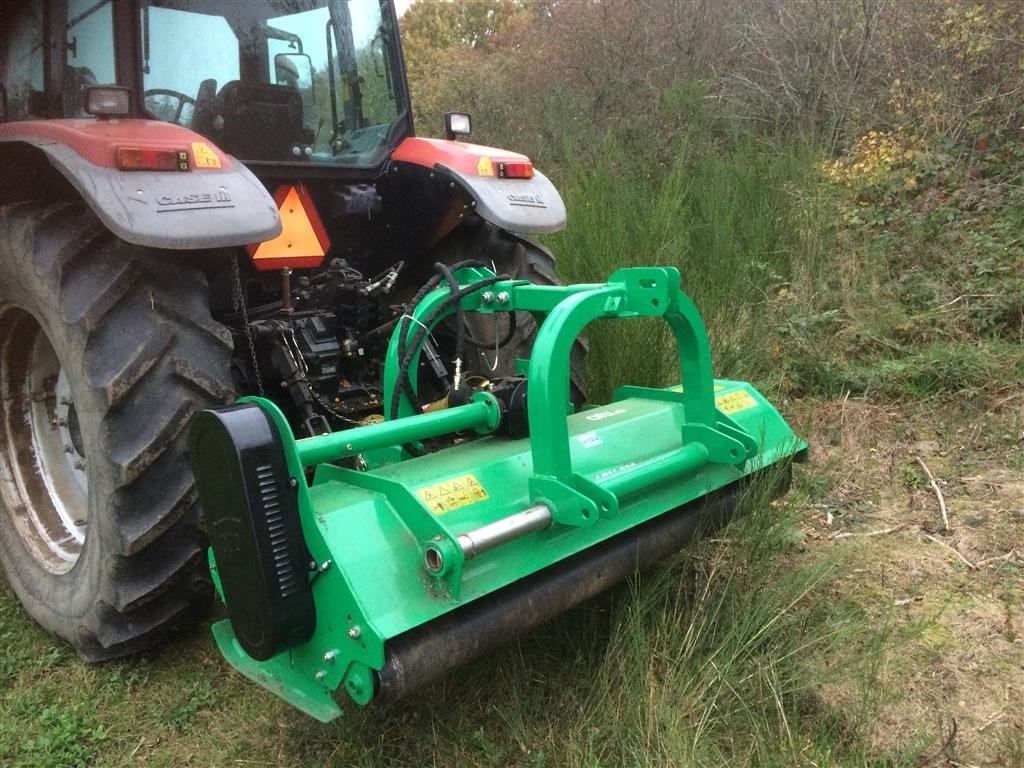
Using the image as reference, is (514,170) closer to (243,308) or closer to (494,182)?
(494,182)

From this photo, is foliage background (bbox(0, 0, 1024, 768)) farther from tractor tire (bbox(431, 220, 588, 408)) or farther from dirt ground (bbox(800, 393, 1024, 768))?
tractor tire (bbox(431, 220, 588, 408))

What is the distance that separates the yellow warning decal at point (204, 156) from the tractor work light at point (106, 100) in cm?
18

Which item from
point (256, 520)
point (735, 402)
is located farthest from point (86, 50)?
point (735, 402)

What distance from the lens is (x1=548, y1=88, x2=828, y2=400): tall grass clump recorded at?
3.41 metres

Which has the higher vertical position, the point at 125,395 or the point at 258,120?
the point at 258,120

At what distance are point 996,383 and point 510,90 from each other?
6.12 metres

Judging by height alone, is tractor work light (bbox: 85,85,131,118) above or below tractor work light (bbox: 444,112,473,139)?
below

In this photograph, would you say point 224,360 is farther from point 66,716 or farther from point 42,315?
point 66,716

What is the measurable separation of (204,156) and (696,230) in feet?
10.4

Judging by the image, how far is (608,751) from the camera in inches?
72.6

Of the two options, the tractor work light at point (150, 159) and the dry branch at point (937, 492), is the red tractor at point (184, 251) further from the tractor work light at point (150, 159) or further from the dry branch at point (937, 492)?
the dry branch at point (937, 492)

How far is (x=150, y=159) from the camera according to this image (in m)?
2.02

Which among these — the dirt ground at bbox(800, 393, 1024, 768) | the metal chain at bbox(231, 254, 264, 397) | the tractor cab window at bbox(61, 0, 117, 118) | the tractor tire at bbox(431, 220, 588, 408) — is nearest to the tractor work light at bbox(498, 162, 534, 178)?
the tractor tire at bbox(431, 220, 588, 408)

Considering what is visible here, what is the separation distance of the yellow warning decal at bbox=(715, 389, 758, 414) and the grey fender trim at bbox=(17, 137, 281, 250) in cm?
129
